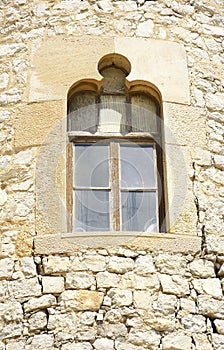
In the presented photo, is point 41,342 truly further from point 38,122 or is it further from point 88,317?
point 38,122

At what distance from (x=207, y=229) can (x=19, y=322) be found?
1691 millimetres

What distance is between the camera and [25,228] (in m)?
6.96

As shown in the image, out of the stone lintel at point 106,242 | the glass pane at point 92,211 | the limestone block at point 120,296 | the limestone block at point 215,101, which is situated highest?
the limestone block at point 215,101

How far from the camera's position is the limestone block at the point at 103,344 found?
6.37 metres

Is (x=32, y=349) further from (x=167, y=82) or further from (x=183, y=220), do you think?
(x=167, y=82)

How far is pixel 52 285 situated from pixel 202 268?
1182 millimetres

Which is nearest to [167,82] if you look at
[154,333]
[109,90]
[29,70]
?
[109,90]

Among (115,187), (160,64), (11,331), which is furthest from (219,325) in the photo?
(160,64)

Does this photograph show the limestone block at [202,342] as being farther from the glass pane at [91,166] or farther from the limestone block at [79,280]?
the glass pane at [91,166]

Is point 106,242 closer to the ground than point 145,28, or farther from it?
closer to the ground

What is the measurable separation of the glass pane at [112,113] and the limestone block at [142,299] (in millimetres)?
1595

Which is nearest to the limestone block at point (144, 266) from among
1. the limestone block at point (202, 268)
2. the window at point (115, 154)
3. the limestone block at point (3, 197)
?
the limestone block at point (202, 268)

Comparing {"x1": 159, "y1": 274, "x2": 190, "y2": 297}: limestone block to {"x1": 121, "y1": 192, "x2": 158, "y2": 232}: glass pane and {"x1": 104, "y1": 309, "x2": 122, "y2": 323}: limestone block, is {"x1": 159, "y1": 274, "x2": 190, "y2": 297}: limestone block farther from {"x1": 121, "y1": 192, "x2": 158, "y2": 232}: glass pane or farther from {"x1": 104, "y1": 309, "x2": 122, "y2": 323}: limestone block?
{"x1": 121, "y1": 192, "x2": 158, "y2": 232}: glass pane

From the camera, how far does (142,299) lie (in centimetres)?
661
